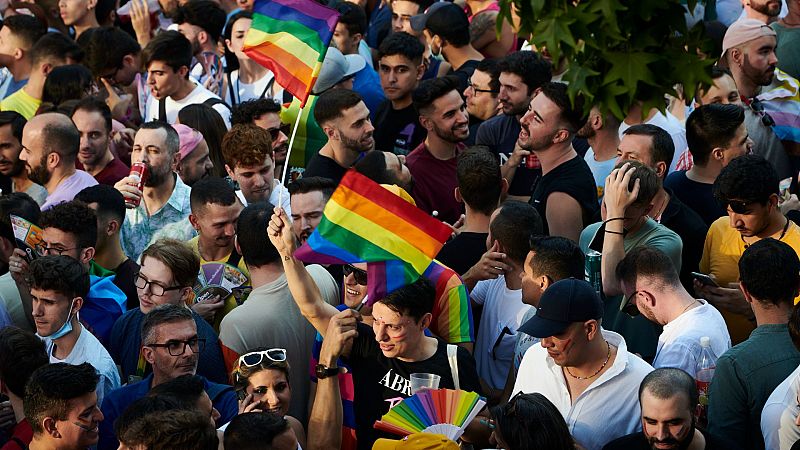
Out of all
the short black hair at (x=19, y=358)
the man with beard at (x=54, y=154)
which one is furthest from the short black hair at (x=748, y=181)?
the man with beard at (x=54, y=154)

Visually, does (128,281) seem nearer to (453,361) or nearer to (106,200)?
(106,200)

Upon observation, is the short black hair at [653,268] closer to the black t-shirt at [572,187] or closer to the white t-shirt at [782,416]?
the white t-shirt at [782,416]

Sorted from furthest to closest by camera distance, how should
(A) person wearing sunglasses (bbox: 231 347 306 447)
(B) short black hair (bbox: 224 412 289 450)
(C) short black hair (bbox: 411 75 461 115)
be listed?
1. (C) short black hair (bbox: 411 75 461 115)
2. (A) person wearing sunglasses (bbox: 231 347 306 447)
3. (B) short black hair (bbox: 224 412 289 450)

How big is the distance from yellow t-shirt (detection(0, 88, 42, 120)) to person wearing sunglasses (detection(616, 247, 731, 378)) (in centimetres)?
638

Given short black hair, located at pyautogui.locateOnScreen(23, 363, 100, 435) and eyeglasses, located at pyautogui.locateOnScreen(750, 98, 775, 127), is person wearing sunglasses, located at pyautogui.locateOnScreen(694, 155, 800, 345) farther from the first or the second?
short black hair, located at pyautogui.locateOnScreen(23, 363, 100, 435)

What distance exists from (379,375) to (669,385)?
1.57 m

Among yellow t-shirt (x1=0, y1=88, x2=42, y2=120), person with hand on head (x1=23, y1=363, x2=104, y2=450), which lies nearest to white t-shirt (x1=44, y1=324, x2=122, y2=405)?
person with hand on head (x1=23, y1=363, x2=104, y2=450)

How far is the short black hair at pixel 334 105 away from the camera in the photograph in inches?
→ 381

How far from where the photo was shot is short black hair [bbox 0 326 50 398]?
22.1 feet

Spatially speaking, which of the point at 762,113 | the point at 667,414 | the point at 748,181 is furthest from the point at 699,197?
the point at 667,414

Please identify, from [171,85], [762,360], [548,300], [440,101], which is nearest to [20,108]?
[171,85]

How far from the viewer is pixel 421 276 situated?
22.3 feet

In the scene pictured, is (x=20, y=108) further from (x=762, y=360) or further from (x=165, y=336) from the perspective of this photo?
(x=762, y=360)

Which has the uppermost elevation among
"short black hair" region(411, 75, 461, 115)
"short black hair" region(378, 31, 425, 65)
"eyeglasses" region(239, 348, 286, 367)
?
"eyeglasses" region(239, 348, 286, 367)
